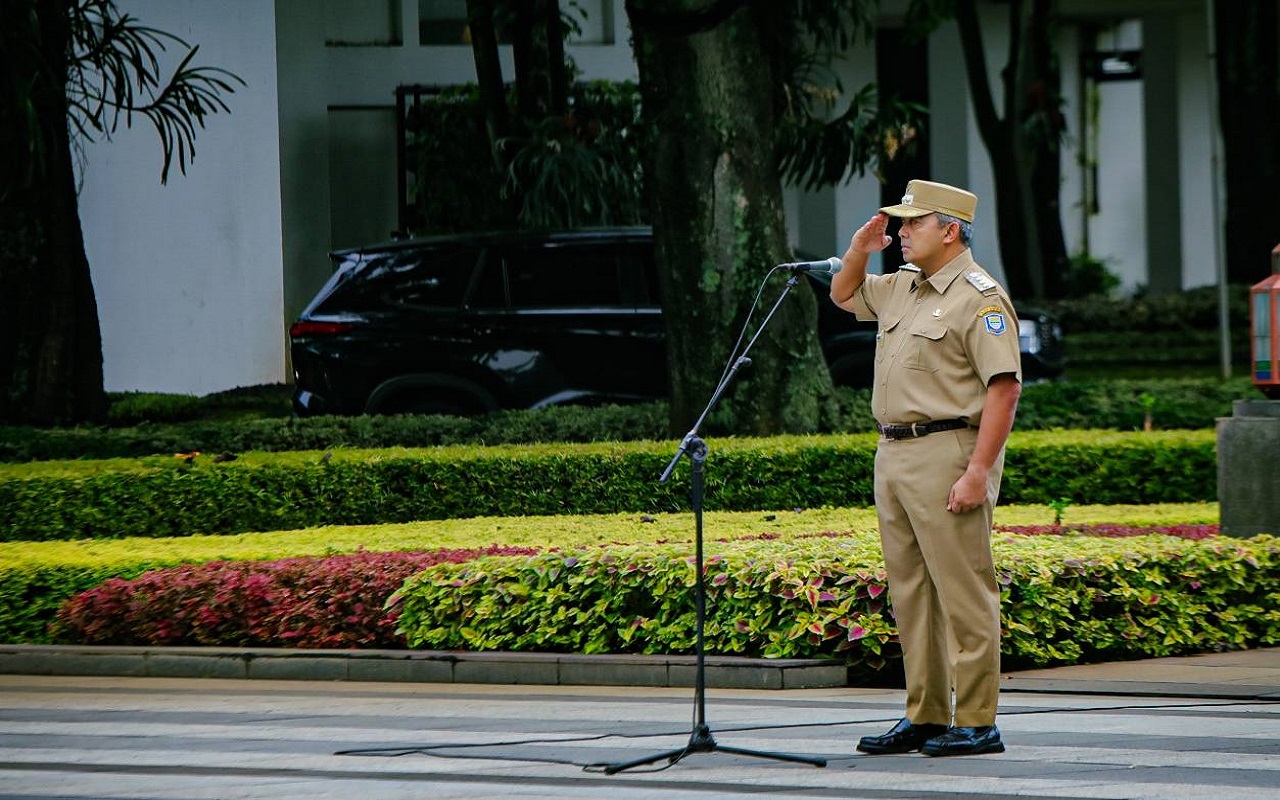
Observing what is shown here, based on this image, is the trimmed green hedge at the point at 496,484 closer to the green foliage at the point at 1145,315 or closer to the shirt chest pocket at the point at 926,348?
the shirt chest pocket at the point at 926,348

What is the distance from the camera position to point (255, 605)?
27.4 feet

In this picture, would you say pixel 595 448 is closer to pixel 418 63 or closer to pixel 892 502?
pixel 892 502

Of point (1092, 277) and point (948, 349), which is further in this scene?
point (1092, 277)

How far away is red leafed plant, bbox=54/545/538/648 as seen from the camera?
26.9 feet

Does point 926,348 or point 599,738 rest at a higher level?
point 926,348

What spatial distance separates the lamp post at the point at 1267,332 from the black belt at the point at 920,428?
12.3ft

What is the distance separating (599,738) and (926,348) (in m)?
1.75

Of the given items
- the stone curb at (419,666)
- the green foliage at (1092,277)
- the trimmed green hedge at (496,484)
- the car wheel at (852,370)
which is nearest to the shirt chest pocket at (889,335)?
the stone curb at (419,666)

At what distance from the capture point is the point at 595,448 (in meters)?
11.8

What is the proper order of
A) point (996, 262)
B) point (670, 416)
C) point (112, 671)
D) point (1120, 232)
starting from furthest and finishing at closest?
point (1120, 232)
point (996, 262)
point (670, 416)
point (112, 671)

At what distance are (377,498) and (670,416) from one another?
268 centimetres

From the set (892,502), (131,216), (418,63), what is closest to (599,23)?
(418,63)

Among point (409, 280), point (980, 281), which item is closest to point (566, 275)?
point (409, 280)

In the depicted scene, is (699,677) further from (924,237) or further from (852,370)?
(852,370)
